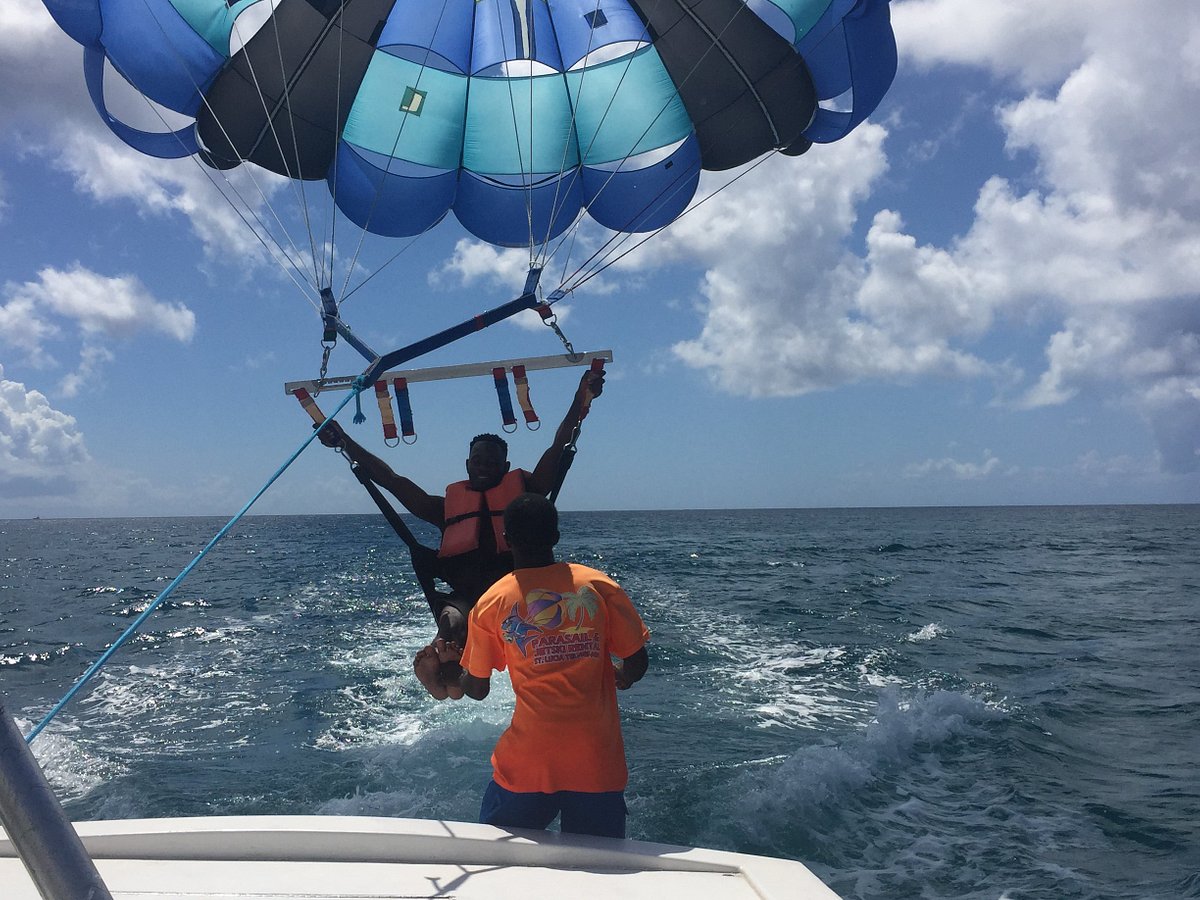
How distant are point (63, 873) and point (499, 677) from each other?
10795 millimetres

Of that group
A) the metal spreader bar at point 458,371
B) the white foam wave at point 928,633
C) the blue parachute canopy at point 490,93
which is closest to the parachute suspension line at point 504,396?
the metal spreader bar at point 458,371

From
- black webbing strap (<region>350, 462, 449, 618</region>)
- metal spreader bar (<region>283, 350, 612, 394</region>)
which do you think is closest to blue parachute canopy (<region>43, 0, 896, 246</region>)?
metal spreader bar (<region>283, 350, 612, 394</region>)

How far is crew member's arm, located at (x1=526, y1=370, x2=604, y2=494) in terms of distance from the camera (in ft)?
15.9

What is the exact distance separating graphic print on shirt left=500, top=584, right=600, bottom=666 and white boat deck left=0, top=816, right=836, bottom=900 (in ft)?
Answer: 2.29

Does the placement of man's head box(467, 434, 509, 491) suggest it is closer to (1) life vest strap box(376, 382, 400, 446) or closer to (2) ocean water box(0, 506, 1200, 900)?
(1) life vest strap box(376, 382, 400, 446)

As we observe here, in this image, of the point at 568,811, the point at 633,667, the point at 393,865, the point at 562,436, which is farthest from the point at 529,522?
the point at 562,436

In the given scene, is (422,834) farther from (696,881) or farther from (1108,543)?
(1108,543)

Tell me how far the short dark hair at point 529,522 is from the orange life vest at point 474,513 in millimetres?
1573

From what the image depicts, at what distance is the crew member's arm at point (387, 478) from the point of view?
16.3 feet

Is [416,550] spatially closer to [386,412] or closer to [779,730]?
[386,412]

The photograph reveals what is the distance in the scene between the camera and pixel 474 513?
16.1ft

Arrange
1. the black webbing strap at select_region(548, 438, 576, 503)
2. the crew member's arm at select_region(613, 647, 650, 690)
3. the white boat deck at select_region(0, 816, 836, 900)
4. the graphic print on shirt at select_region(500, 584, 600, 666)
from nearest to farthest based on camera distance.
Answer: the white boat deck at select_region(0, 816, 836, 900)
the graphic print on shirt at select_region(500, 584, 600, 666)
the crew member's arm at select_region(613, 647, 650, 690)
the black webbing strap at select_region(548, 438, 576, 503)

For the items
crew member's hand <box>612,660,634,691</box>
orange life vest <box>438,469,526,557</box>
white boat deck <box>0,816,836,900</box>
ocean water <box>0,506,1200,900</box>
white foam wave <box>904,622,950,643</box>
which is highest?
orange life vest <box>438,469,526,557</box>

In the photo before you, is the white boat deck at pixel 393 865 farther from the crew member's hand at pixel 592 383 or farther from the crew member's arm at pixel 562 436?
the crew member's hand at pixel 592 383
